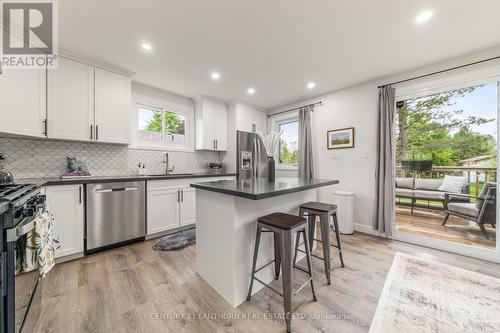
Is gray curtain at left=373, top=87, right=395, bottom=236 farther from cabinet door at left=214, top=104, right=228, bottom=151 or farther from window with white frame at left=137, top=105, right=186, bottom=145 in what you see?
window with white frame at left=137, top=105, right=186, bottom=145

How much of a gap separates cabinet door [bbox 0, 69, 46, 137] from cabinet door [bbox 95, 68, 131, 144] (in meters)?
0.52

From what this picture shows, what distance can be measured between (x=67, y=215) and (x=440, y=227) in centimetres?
521

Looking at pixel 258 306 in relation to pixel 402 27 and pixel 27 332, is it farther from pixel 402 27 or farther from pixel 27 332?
pixel 402 27

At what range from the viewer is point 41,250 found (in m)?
1.13

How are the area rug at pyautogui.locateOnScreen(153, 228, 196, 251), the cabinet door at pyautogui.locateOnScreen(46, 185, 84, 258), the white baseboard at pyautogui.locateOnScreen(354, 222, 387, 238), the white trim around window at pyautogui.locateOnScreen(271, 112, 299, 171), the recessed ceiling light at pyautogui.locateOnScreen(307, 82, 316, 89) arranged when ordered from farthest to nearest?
the white trim around window at pyautogui.locateOnScreen(271, 112, 299, 171) → the recessed ceiling light at pyautogui.locateOnScreen(307, 82, 316, 89) → the white baseboard at pyautogui.locateOnScreen(354, 222, 387, 238) → the area rug at pyautogui.locateOnScreen(153, 228, 196, 251) → the cabinet door at pyautogui.locateOnScreen(46, 185, 84, 258)

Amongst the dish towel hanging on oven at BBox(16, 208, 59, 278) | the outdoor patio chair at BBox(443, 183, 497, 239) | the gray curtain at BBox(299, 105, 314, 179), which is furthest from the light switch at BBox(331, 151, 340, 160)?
the dish towel hanging on oven at BBox(16, 208, 59, 278)

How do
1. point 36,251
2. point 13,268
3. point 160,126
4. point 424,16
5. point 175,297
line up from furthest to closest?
point 160,126 → point 424,16 → point 175,297 → point 36,251 → point 13,268

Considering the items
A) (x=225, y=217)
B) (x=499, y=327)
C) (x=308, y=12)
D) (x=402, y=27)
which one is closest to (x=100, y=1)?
(x=308, y=12)

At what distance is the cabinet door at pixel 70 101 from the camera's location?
2.28m

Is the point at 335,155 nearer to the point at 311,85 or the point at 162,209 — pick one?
the point at 311,85

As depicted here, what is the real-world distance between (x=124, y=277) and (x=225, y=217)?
1.33m

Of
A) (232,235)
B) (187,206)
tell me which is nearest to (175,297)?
(232,235)

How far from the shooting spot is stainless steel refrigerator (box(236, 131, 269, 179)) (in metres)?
4.00

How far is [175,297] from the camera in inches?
64.1
